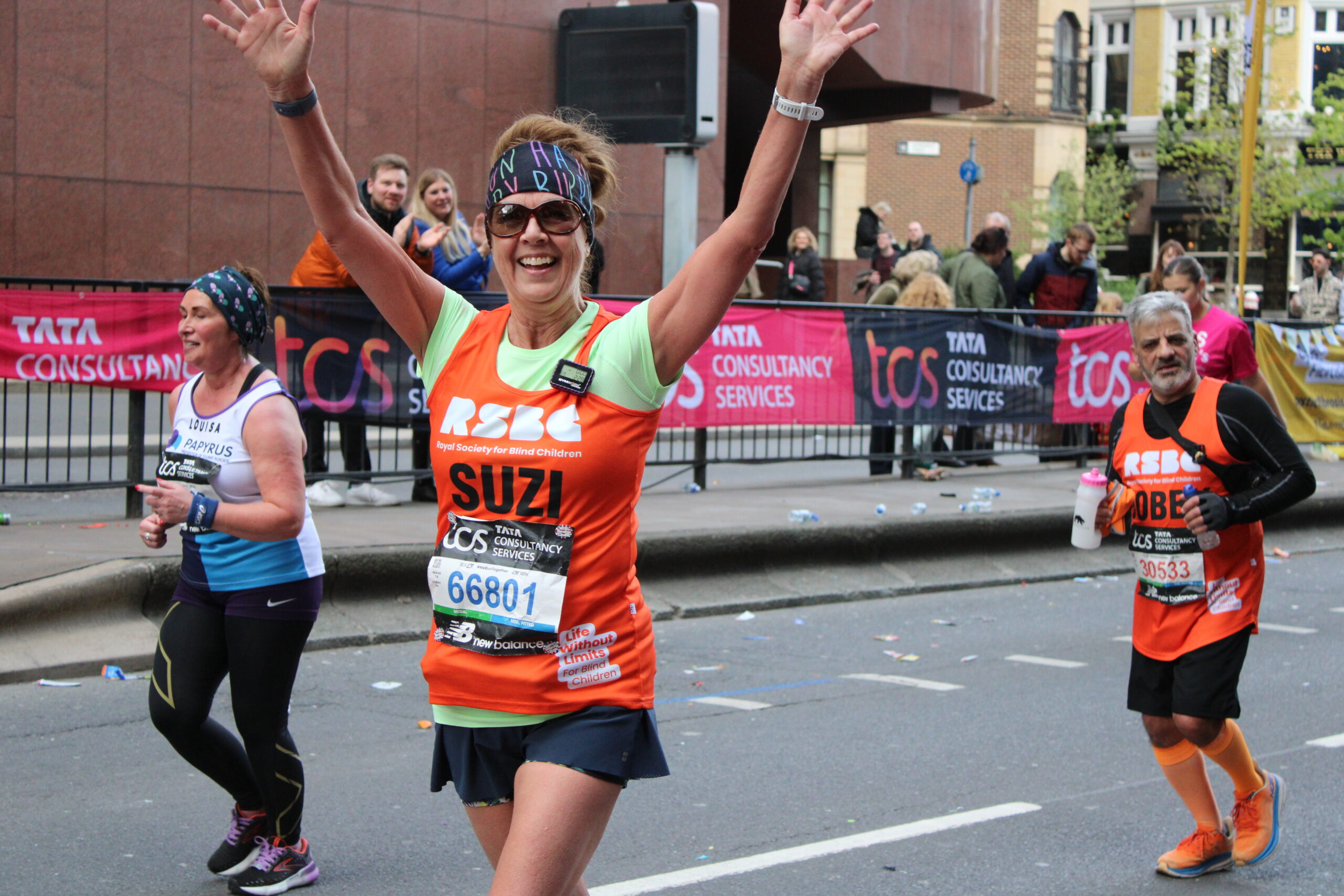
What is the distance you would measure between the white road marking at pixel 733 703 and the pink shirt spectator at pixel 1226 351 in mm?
2438

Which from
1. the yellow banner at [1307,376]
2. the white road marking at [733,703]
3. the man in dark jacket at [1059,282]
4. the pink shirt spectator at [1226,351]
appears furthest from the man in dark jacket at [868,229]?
the white road marking at [733,703]

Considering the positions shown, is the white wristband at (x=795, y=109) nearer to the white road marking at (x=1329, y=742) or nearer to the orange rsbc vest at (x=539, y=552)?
the orange rsbc vest at (x=539, y=552)

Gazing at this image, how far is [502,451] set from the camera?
299 cm

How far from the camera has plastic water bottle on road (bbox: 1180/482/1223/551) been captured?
16.4 ft

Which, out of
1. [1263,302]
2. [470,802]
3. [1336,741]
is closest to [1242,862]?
[1336,741]

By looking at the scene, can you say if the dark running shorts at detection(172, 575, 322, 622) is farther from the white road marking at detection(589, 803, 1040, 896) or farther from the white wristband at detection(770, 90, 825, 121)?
the white wristband at detection(770, 90, 825, 121)

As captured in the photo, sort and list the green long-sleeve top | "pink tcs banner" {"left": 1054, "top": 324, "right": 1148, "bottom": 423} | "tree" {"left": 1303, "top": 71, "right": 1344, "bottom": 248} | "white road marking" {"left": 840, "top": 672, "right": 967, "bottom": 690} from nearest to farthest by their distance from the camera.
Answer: "white road marking" {"left": 840, "top": 672, "right": 967, "bottom": 690} → "pink tcs banner" {"left": 1054, "top": 324, "right": 1148, "bottom": 423} → the green long-sleeve top → "tree" {"left": 1303, "top": 71, "right": 1344, "bottom": 248}

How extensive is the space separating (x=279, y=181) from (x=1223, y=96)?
128ft

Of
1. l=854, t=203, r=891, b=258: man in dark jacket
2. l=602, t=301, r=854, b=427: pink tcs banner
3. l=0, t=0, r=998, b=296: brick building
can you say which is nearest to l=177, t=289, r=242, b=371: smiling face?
l=602, t=301, r=854, b=427: pink tcs banner

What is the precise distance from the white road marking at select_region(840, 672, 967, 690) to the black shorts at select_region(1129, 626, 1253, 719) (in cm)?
264

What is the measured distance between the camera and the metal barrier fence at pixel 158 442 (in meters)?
9.41

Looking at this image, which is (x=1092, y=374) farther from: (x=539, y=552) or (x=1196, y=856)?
(x=539, y=552)

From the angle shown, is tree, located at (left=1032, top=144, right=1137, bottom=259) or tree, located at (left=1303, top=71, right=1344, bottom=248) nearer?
tree, located at (left=1303, top=71, right=1344, bottom=248)

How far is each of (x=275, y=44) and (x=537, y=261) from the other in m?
0.64
